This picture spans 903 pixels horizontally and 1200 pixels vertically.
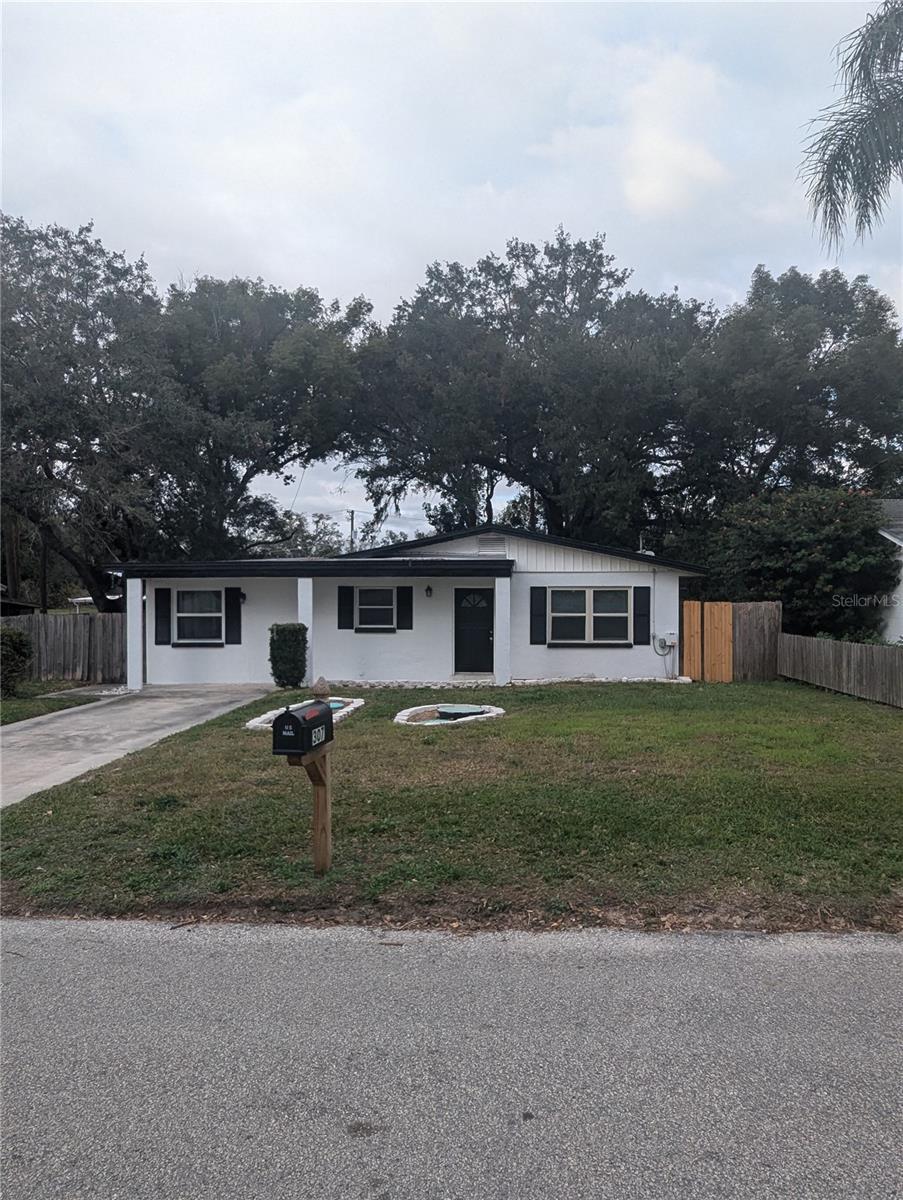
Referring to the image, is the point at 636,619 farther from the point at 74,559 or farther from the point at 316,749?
the point at 74,559

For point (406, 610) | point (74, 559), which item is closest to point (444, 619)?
point (406, 610)

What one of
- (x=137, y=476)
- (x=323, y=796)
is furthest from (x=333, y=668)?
(x=323, y=796)

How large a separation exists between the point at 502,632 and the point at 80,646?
29.1 ft

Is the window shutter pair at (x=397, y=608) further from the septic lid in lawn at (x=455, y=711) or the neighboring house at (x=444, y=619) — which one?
the septic lid in lawn at (x=455, y=711)

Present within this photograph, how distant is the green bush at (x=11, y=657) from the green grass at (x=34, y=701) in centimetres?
24

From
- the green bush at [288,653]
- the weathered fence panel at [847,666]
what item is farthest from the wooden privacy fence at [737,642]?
the green bush at [288,653]

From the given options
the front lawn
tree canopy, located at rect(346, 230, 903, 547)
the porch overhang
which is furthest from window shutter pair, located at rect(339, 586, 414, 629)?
tree canopy, located at rect(346, 230, 903, 547)

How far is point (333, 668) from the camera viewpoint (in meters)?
15.6

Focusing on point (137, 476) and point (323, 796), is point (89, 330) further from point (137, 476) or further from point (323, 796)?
point (323, 796)

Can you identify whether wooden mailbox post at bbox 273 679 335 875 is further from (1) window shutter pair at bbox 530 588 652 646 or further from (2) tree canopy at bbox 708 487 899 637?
(2) tree canopy at bbox 708 487 899 637

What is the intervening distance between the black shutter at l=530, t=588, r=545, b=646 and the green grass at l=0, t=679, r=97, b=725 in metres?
8.16

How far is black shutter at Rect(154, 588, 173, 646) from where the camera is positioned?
1555 centimetres

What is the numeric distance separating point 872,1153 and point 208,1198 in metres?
1.89

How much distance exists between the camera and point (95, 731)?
33.4ft
